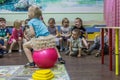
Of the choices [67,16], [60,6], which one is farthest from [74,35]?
[60,6]

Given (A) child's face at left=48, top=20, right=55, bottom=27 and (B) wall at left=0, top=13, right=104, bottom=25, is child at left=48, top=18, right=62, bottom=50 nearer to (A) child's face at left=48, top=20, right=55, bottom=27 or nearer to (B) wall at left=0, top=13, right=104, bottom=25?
A: (A) child's face at left=48, top=20, right=55, bottom=27

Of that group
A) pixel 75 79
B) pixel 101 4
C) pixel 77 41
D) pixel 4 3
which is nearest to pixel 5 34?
pixel 4 3

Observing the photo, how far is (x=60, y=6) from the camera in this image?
677 cm

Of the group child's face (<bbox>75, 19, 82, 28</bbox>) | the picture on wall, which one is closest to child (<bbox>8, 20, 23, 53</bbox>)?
the picture on wall

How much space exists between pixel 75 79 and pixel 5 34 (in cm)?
328

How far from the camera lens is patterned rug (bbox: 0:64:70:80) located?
309cm

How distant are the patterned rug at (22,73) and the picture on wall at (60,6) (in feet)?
10.4

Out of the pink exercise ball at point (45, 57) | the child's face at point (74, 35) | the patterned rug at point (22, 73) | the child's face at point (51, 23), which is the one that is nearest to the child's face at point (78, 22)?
the child's face at point (74, 35)

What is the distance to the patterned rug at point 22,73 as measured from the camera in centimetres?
309

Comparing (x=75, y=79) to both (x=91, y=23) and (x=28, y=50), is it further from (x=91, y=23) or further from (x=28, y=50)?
(x=91, y=23)

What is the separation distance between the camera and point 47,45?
12.0 ft

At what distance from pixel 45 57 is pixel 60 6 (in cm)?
345

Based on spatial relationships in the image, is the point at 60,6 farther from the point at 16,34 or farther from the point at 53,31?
the point at 16,34

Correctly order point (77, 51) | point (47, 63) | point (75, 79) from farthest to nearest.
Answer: point (77, 51) < point (47, 63) < point (75, 79)
